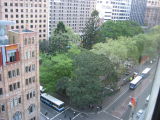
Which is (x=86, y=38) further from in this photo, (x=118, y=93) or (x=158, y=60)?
(x=158, y=60)

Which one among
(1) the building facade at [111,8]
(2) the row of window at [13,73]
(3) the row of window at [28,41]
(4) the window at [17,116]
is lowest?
(4) the window at [17,116]

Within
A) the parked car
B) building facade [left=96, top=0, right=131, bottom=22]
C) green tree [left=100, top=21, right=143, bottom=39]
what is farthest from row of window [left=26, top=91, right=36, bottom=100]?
building facade [left=96, top=0, right=131, bottom=22]

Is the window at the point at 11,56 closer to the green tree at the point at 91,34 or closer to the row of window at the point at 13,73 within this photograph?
the row of window at the point at 13,73

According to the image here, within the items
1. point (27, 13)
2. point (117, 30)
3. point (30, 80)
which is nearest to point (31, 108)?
point (30, 80)

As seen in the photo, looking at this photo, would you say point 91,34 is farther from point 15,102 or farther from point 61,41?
point 15,102

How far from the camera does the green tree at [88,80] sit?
5.23 m

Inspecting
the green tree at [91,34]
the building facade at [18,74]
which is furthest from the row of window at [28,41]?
the green tree at [91,34]

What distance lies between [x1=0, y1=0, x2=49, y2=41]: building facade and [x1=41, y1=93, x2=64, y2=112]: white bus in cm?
443

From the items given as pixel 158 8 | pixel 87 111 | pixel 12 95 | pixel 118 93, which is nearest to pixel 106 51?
pixel 118 93

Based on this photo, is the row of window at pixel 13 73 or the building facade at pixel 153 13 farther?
the row of window at pixel 13 73

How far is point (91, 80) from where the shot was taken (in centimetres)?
523

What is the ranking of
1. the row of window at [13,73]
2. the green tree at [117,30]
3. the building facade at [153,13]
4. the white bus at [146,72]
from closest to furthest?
1. the building facade at [153,13]
2. the white bus at [146,72]
3. the row of window at [13,73]
4. the green tree at [117,30]

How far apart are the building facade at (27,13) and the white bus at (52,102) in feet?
14.5

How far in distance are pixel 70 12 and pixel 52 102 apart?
33.0ft
